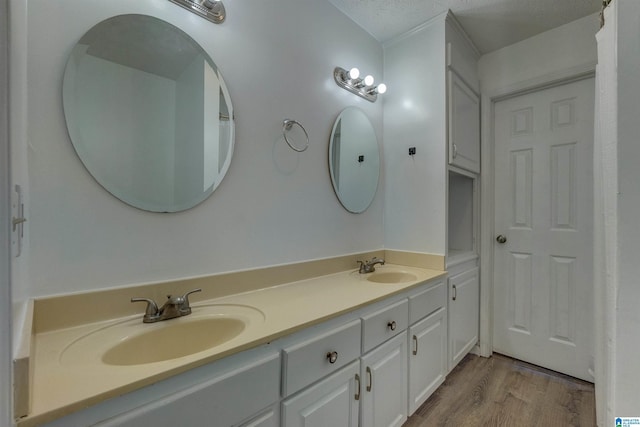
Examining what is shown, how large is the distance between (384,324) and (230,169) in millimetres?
1008

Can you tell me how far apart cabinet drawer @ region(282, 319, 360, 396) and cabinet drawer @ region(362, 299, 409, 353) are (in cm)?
6

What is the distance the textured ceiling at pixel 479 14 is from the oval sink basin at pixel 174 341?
1936 millimetres

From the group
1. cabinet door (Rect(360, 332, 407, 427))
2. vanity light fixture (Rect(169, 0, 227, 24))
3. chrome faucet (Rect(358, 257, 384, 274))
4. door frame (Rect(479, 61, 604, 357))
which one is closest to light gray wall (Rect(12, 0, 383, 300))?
vanity light fixture (Rect(169, 0, 227, 24))

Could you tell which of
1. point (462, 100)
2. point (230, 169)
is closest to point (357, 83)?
point (462, 100)

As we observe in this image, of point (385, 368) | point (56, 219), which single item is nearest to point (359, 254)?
point (385, 368)

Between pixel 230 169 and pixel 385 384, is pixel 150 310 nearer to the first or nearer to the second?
pixel 230 169

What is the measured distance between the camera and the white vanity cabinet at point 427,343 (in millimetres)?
1466

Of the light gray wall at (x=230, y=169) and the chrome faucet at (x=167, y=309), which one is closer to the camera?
the light gray wall at (x=230, y=169)

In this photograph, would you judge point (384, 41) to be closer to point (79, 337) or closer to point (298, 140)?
point (298, 140)

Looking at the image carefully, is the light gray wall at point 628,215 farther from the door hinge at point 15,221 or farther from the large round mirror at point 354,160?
the large round mirror at point 354,160

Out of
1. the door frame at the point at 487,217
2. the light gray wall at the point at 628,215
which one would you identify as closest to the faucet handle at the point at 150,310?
the light gray wall at the point at 628,215

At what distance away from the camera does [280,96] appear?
4.75 feet

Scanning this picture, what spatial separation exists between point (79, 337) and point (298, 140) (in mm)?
1217

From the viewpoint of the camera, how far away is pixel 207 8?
1156mm
